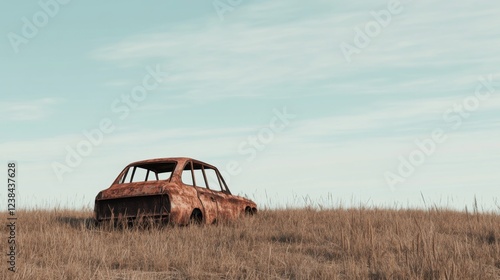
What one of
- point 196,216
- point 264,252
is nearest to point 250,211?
point 196,216

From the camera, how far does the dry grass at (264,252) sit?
759 centimetres

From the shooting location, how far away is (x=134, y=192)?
434 inches

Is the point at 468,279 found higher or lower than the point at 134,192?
lower

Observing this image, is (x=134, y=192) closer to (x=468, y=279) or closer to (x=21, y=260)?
(x=21, y=260)

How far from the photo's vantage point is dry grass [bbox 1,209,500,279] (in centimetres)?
759

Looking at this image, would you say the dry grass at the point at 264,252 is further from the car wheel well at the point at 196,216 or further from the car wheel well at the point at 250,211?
the car wheel well at the point at 250,211

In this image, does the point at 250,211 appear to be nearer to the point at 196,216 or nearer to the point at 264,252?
the point at 196,216

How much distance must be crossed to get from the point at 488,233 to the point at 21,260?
7724 millimetres

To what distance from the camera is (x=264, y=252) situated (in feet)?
29.1

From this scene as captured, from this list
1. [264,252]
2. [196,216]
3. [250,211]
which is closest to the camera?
[264,252]

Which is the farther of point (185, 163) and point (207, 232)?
point (185, 163)

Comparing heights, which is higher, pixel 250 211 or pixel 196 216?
pixel 250 211

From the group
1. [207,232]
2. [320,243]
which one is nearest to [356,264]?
[320,243]

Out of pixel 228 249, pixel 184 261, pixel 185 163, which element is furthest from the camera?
pixel 185 163
